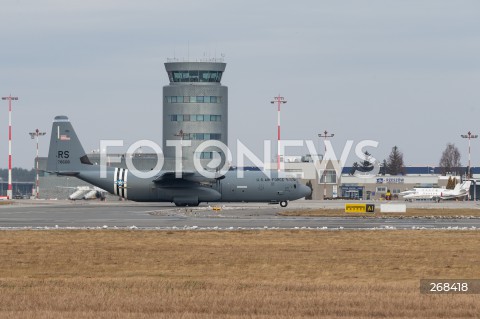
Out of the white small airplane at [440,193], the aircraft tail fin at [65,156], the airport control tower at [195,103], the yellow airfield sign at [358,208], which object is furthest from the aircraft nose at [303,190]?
the airport control tower at [195,103]

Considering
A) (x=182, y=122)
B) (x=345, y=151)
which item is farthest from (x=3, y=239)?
(x=182, y=122)

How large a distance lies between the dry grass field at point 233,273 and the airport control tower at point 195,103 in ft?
454

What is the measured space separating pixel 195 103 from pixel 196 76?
16.2ft

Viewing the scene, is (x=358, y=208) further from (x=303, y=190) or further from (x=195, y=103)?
(x=195, y=103)

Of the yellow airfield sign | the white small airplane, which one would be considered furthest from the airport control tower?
the yellow airfield sign

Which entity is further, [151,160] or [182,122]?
[182,122]

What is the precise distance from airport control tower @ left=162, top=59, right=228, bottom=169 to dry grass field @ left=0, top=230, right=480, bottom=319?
5453 inches

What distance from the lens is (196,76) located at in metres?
185

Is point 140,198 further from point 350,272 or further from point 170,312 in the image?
point 170,312

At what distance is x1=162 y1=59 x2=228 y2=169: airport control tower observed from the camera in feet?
606

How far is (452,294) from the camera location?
23.9m

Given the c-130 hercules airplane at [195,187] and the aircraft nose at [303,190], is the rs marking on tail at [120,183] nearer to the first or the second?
the c-130 hercules airplane at [195,187]

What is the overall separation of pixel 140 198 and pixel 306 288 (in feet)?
207

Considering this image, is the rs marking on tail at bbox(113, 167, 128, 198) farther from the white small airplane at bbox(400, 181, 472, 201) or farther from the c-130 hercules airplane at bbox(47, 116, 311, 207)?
the white small airplane at bbox(400, 181, 472, 201)
